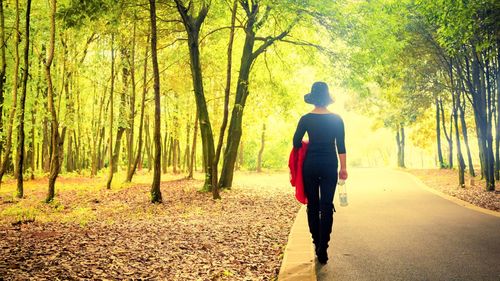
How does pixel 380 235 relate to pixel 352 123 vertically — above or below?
below

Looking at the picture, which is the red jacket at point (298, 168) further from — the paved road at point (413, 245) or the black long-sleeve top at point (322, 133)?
the paved road at point (413, 245)

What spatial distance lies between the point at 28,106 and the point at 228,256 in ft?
75.8

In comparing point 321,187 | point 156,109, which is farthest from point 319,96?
point 156,109

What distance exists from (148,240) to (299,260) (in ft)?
11.1

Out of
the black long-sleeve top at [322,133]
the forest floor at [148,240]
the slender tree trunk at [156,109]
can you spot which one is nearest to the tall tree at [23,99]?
the forest floor at [148,240]

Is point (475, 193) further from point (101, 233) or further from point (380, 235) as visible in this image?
point (101, 233)

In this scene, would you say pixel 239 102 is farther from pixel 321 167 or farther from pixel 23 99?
pixel 321 167

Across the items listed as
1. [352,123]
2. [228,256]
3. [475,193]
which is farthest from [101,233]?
[352,123]

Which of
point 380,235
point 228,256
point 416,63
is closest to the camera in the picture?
point 228,256

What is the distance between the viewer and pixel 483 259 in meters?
5.96

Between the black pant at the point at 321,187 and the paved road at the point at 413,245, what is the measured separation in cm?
54

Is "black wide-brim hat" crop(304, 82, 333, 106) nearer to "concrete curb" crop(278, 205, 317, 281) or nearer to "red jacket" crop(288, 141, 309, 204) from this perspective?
"red jacket" crop(288, 141, 309, 204)

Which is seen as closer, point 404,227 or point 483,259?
point 483,259

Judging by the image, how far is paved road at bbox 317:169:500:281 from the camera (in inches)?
212
